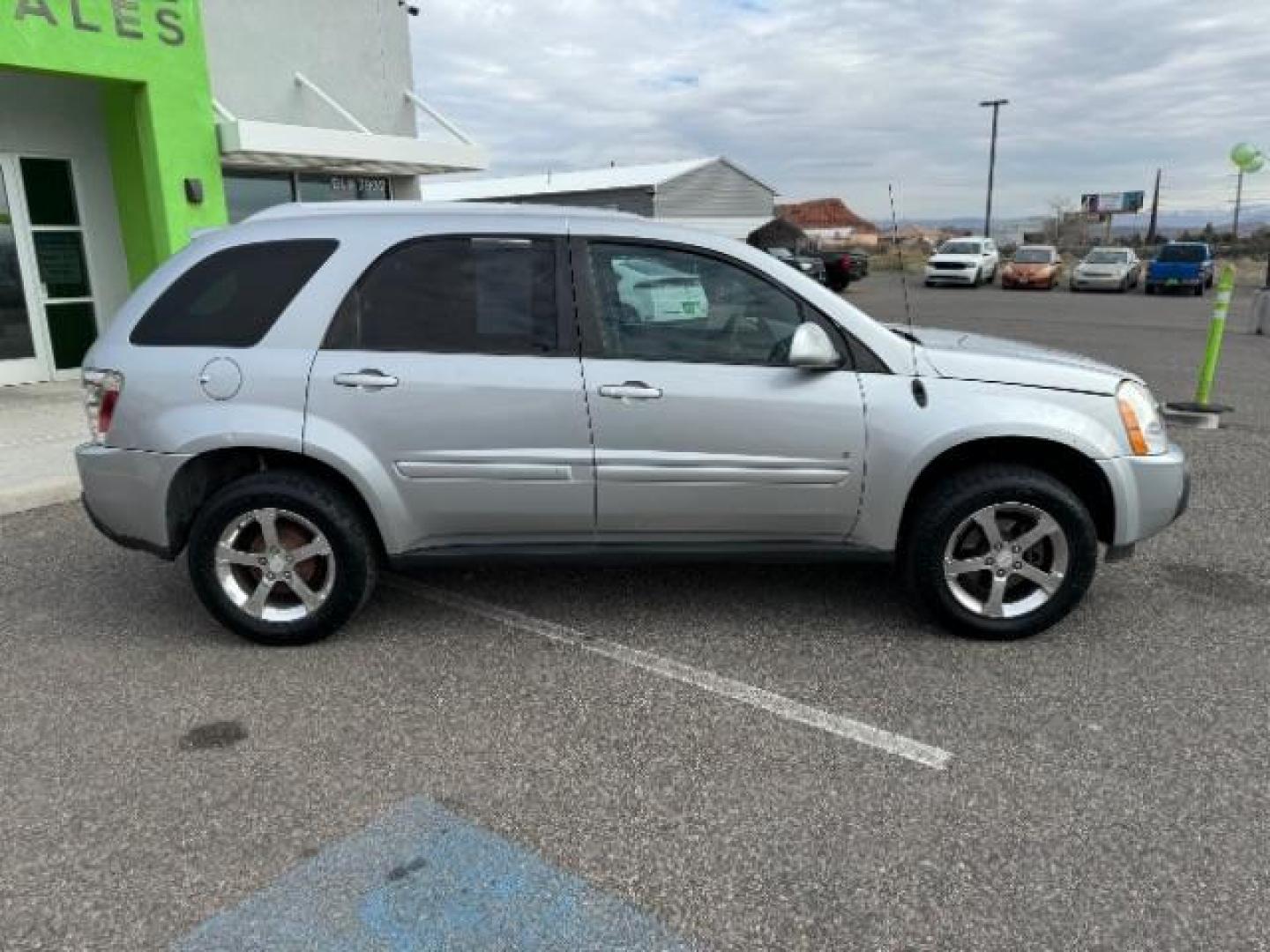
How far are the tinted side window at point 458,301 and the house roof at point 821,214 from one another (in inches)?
2396

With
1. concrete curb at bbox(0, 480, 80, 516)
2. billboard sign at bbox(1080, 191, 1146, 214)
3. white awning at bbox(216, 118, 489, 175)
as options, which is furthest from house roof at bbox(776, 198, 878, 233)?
concrete curb at bbox(0, 480, 80, 516)

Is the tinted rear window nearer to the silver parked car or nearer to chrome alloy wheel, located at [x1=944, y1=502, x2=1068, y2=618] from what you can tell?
the silver parked car

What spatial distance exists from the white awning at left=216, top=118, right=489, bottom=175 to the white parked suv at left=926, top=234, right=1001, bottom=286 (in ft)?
76.3

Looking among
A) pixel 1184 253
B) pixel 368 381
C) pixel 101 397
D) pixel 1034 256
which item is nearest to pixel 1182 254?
pixel 1184 253

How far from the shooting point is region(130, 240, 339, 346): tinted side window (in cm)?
374

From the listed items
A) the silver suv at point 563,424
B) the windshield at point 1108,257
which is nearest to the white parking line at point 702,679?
the silver suv at point 563,424

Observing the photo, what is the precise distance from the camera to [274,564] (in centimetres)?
381

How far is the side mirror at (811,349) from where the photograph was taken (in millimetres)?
3535

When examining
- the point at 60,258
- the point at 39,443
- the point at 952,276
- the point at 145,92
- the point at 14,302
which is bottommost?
the point at 39,443

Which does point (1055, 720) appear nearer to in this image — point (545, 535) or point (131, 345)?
point (545, 535)

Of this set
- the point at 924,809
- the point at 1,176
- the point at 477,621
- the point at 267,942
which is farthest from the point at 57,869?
the point at 1,176

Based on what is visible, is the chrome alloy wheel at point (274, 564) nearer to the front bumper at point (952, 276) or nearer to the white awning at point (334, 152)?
the white awning at point (334, 152)

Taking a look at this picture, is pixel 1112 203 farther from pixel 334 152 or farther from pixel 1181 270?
pixel 334 152

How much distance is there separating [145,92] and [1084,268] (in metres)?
29.0
